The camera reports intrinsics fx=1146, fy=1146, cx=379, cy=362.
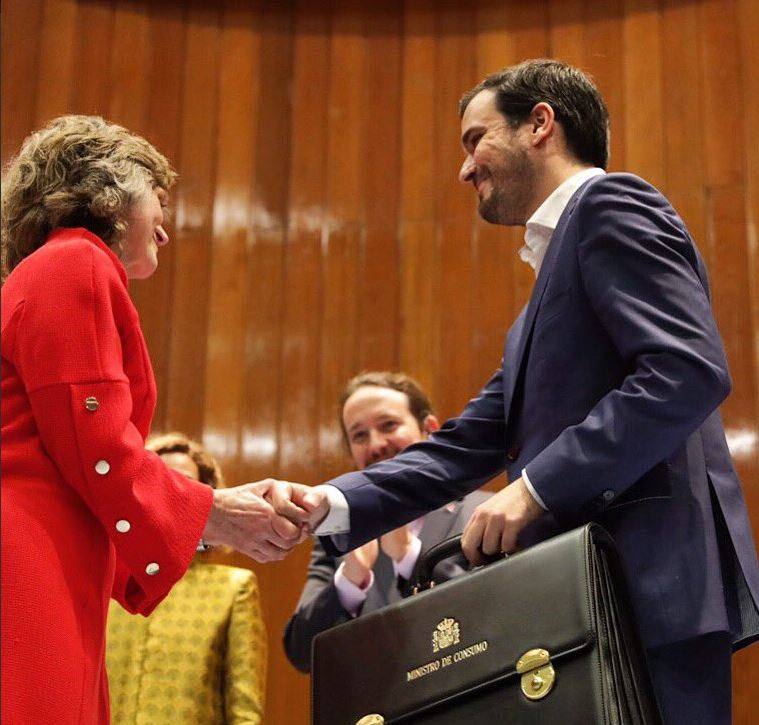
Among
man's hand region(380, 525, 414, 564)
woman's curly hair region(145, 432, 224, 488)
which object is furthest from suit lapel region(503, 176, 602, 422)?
woman's curly hair region(145, 432, 224, 488)

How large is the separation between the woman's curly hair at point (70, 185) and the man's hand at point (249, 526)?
50cm

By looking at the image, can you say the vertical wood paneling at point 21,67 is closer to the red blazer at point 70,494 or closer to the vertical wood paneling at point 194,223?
the vertical wood paneling at point 194,223

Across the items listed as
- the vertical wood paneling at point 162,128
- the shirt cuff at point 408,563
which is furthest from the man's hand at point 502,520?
the vertical wood paneling at point 162,128

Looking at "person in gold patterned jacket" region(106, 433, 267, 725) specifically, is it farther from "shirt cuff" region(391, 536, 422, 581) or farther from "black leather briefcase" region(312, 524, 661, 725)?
"black leather briefcase" region(312, 524, 661, 725)

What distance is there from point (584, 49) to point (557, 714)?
3462 millimetres

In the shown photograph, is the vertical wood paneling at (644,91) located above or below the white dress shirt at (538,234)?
above

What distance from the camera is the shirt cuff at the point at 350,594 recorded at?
2.97 m

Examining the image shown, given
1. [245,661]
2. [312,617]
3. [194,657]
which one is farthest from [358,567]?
[194,657]

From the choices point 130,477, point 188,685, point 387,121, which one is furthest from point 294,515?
point 387,121

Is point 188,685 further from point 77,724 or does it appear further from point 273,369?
point 273,369

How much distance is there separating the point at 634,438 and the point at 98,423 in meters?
0.80

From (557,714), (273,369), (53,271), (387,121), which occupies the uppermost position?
(387,121)

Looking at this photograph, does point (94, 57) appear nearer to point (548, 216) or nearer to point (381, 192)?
point (381, 192)

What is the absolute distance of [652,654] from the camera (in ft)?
5.55
